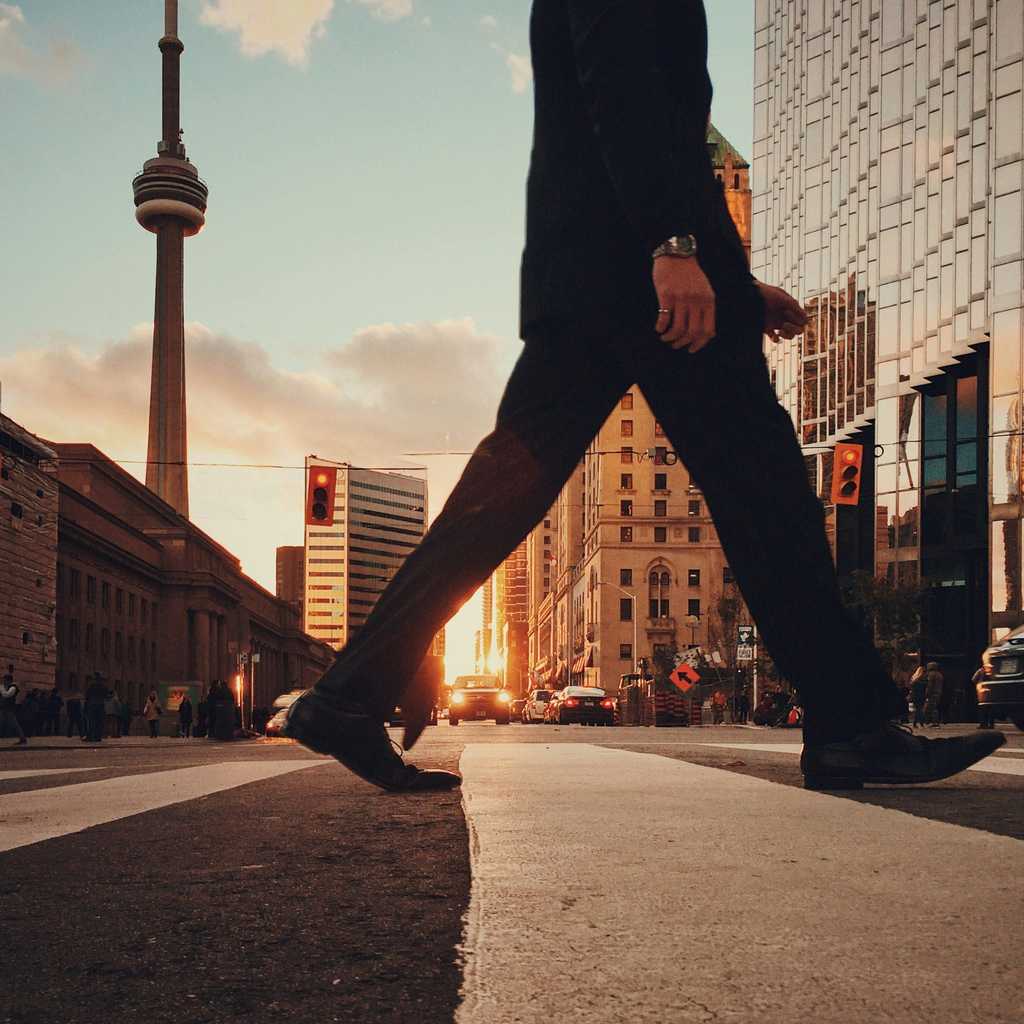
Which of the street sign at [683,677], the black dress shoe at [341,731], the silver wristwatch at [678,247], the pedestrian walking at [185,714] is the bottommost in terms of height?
the pedestrian walking at [185,714]

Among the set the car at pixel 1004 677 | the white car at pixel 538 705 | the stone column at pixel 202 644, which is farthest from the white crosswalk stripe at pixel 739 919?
the stone column at pixel 202 644

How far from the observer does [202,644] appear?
89.4m

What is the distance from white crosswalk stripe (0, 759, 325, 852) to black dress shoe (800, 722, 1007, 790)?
1.91 metres

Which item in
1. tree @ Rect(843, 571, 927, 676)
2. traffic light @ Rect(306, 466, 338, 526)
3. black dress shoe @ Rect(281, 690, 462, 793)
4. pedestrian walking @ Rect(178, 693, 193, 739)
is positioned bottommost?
pedestrian walking @ Rect(178, 693, 193, 739)

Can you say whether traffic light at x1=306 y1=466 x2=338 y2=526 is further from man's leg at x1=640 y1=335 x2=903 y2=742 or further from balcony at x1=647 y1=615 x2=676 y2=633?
balcony at x1=647 y1=615 x2=676 y2=633

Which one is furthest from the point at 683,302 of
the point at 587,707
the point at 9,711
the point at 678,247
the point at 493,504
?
the point at 587,707

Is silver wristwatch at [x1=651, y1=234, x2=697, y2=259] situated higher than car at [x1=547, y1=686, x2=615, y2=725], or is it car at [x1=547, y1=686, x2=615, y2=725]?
silver wristwatch at [x1=651, y1=234, x2=697, y2=259]

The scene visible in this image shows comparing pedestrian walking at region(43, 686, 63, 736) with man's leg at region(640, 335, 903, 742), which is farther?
pedestrian walking at region(43, 686, 63, 736)

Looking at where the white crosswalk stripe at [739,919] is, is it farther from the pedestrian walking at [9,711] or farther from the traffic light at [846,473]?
the traffic light at [846,473]

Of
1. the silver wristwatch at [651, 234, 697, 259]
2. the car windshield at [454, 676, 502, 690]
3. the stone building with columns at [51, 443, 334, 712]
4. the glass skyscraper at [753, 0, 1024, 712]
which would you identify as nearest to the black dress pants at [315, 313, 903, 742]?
the silver wristwatch at [651, 234, 697, 259]

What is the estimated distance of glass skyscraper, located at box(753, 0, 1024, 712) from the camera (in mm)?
43094

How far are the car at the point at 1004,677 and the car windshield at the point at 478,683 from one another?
121 ft

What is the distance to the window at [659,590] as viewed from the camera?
366 ft

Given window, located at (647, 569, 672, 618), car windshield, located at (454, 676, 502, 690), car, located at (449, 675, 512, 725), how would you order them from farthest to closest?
window, located at (647, 569, 672, 618) → car windshield, located at (454, 676, 502, 690) → car, located at (449, 675, 512, 725)
